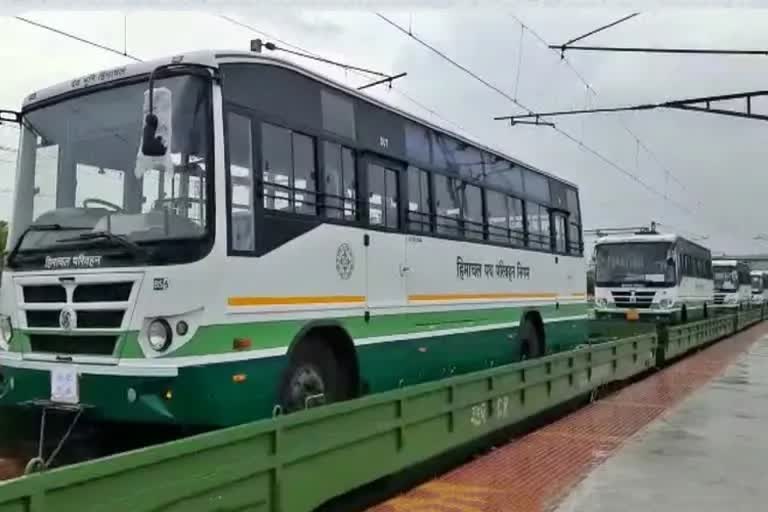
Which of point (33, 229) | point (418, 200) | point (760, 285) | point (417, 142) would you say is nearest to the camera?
point (33, 229)

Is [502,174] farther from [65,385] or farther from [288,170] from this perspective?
[65,385]

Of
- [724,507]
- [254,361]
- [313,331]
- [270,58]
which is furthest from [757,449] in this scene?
[270,58]

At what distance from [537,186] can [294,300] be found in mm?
7019

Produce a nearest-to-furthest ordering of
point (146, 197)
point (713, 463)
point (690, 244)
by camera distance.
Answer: point (146, 197), point (713, 463), point (690, 244)

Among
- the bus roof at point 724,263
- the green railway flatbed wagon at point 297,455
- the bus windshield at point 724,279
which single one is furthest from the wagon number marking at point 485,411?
the bus roof at point 724,263

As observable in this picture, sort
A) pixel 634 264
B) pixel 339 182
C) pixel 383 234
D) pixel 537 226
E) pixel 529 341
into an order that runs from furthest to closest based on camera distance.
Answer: pixel 634 264 < pixel 537 226 < pixel 529 341 < pixel 383 234 < pixel 339 182

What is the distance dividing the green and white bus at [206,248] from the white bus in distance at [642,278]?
15.8 m

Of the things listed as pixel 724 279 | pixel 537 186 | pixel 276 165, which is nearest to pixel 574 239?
pixel 537 186

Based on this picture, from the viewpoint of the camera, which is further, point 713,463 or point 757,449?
Result: point 757,449

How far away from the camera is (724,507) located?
563 centimetres

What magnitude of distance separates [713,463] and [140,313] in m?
5.02

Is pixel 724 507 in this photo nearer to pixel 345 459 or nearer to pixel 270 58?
pixel 345 459

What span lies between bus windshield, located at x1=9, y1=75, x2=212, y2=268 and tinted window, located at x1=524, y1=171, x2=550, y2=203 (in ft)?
23.4

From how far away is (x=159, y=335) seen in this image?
5.03 meters
